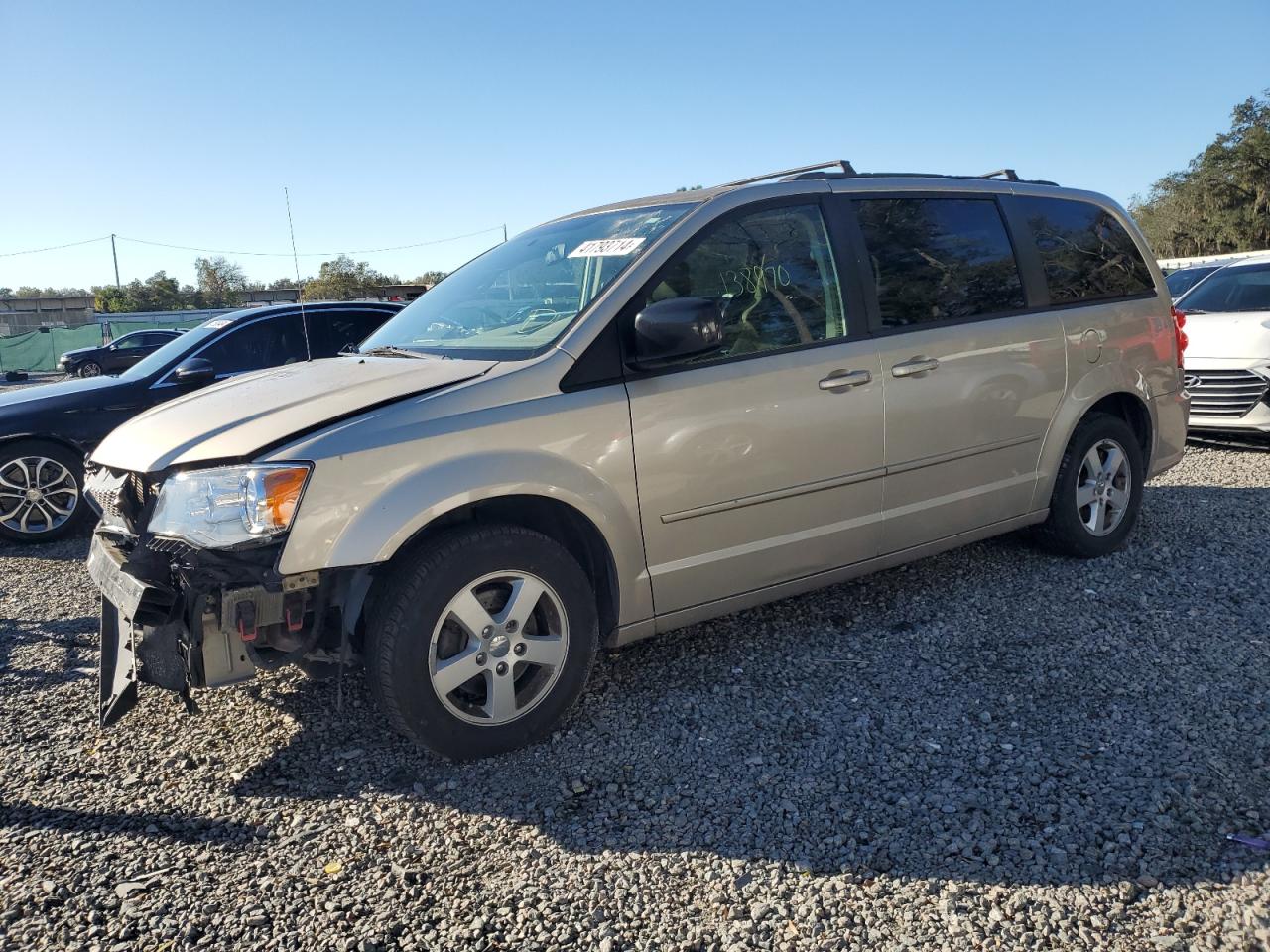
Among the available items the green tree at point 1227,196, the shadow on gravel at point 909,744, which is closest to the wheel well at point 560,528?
the shadow on gravel at point 909,744

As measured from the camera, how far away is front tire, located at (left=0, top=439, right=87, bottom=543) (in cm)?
666

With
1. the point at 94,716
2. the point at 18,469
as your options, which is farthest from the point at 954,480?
the point at 18,469

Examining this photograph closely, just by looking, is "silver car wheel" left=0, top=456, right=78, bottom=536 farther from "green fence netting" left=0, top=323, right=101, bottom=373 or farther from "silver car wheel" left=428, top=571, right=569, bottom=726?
"green fence netting" left=0, top=323, right=101, bottom=373

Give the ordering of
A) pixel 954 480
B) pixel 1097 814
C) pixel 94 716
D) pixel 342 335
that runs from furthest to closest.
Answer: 1. pixel 342 335
2. pixel 954 480
3. pixel 94 716
4. pixel 1097 814

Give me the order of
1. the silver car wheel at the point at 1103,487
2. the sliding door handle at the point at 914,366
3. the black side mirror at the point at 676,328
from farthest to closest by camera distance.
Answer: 1. the silver car wheel at the point at 1103,487
2. the sliding door handle at the point at 914,366
3. the black side mirror at the point at 676,328

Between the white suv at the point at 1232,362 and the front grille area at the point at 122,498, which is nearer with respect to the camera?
the front grille area at the point at 122,498

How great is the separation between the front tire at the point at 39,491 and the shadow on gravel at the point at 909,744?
4.04 meters

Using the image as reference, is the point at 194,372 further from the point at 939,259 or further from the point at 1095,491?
the point at 1095,491

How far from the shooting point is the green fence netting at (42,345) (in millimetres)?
35625

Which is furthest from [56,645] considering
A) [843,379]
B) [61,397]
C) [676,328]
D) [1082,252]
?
[1082,252]

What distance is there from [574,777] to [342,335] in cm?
551

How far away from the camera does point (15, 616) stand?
492 centimetres

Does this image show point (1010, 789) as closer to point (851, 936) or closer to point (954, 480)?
point (851, 936)

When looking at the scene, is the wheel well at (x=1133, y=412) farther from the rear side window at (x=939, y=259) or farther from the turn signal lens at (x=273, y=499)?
the turn signal lens at (x=273, y=499)
